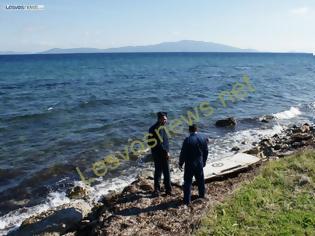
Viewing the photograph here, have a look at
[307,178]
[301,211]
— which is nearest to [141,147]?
[307,178]

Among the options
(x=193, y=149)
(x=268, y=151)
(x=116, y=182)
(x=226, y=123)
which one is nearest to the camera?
(x=193, y=149)

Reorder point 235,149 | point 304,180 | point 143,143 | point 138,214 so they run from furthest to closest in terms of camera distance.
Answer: point 143,143
point 235,149
point 304,180
point 138,214

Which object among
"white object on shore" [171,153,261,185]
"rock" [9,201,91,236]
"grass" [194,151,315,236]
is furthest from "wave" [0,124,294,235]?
"grass" [194,151,315,236]

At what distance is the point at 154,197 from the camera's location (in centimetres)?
1276

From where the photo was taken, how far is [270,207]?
36.4ft

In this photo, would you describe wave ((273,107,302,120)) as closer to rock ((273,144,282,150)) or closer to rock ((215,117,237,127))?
rock ((215,117,237,127))

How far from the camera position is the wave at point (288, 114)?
113 feet

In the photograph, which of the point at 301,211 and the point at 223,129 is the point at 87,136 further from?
the point at 301,211

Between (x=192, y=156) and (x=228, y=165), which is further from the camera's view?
(x=228, y=165)

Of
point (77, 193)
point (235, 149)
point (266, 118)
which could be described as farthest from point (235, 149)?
point (266, 118)

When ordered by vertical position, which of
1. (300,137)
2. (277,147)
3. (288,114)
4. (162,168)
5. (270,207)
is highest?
(162,168)

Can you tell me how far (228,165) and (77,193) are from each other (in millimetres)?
6107

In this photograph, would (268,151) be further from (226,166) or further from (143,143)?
(143,143)

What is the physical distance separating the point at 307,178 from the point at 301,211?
2302 mm
